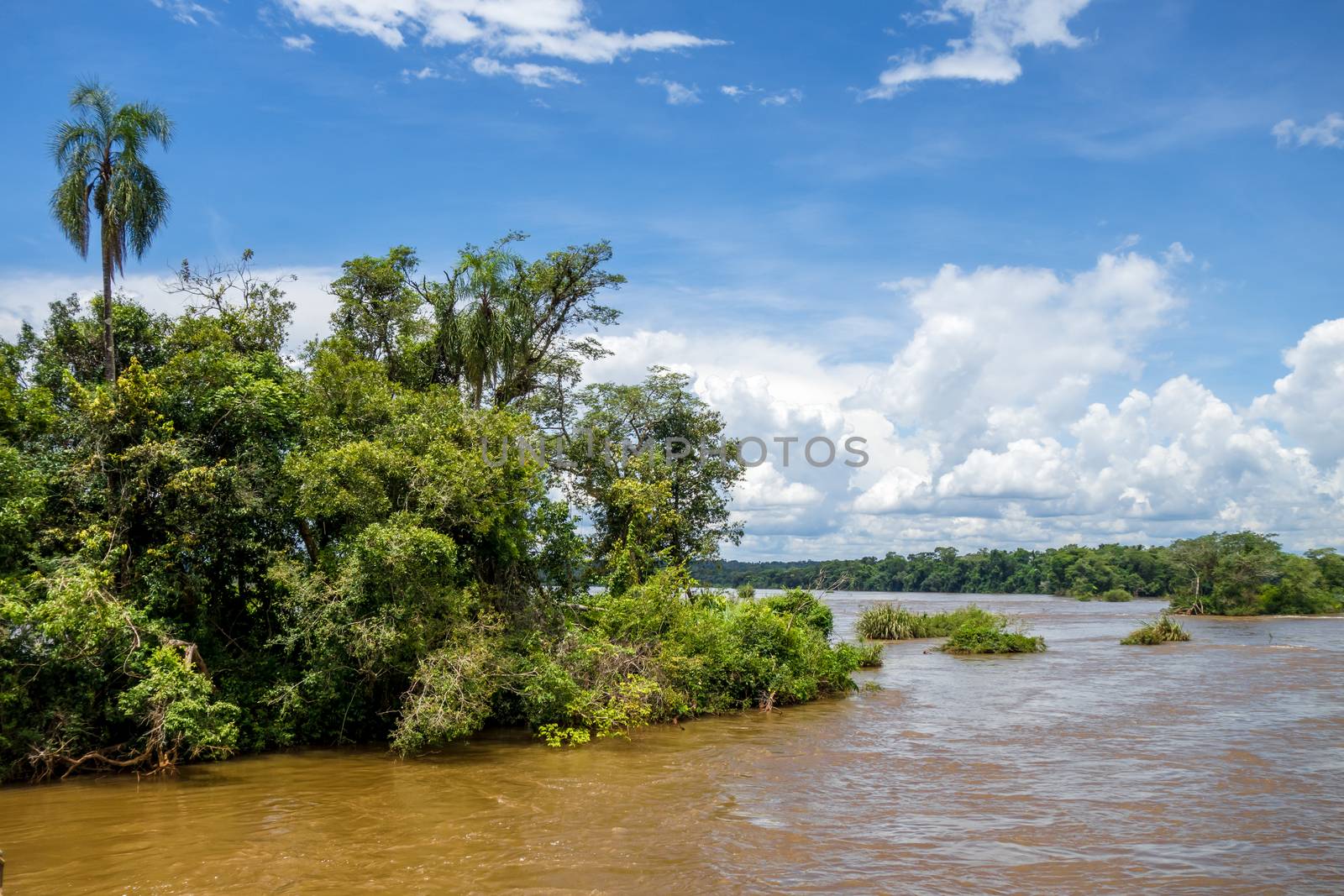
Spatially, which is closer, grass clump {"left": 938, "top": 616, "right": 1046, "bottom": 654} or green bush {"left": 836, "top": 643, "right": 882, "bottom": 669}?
green bush {"left": 836, "top": 643, "right": 882, "bottom": 669}

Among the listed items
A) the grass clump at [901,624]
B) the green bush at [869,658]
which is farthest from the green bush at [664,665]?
the grass clump at [901,624]

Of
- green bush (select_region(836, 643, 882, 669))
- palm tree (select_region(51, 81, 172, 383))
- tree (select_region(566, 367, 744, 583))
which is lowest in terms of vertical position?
green bush (select_region(836, 643, 882, 669))

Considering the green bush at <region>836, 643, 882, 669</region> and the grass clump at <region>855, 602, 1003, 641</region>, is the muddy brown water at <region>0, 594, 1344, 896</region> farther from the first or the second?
the grass clump at <region>855, 602, 1003, 641</region>

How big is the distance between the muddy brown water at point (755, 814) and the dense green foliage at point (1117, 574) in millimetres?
7188

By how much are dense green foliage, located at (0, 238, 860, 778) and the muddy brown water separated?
893mm

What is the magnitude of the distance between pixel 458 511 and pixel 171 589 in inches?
192

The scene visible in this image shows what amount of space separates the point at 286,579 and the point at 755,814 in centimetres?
845

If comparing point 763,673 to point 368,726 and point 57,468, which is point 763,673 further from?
point 57,468

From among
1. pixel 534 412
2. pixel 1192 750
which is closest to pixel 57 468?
pixel 534 412

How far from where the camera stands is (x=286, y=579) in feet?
49.3

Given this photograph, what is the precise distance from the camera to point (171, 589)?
15297 mm

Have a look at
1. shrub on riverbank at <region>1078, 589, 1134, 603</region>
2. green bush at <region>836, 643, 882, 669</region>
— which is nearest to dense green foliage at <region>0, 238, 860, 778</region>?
green bush at <region>836, 643, 882, 669</region>

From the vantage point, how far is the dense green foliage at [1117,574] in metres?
57.3

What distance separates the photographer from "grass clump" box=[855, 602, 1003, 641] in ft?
131
